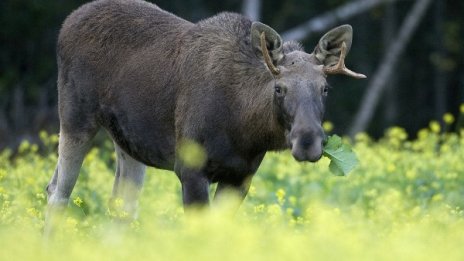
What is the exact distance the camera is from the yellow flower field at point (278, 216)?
662cm

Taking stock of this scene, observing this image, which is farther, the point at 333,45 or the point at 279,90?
the point at 333,45

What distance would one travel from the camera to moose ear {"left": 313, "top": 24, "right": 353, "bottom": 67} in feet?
30.9

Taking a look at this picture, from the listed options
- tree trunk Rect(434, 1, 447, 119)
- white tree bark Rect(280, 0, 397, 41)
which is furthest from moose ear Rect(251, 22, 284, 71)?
tree trunk Rect(434, 1, 447, 119)

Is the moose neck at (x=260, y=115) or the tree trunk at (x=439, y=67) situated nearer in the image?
the moose neck at (x=260, y=115)

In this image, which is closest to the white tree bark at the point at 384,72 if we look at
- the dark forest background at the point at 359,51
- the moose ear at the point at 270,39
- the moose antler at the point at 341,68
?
the dark forest background at the point at 359,51

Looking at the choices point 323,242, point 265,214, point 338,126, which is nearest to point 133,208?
point 265,214

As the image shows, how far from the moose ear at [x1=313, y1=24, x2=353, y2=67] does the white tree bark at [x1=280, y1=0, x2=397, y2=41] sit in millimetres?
16278

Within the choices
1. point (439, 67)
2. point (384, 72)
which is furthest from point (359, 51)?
point (439, 67)

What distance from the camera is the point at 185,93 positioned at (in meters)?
9.67

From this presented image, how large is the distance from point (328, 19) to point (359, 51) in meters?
2.16

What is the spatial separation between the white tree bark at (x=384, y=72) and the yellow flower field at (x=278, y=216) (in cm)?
1037

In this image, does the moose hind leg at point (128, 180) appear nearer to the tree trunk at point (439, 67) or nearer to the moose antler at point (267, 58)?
the moose antler at point (267, 58)

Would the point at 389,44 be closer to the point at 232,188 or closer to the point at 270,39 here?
the point at 232,188

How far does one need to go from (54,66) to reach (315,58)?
1588 centimetres
